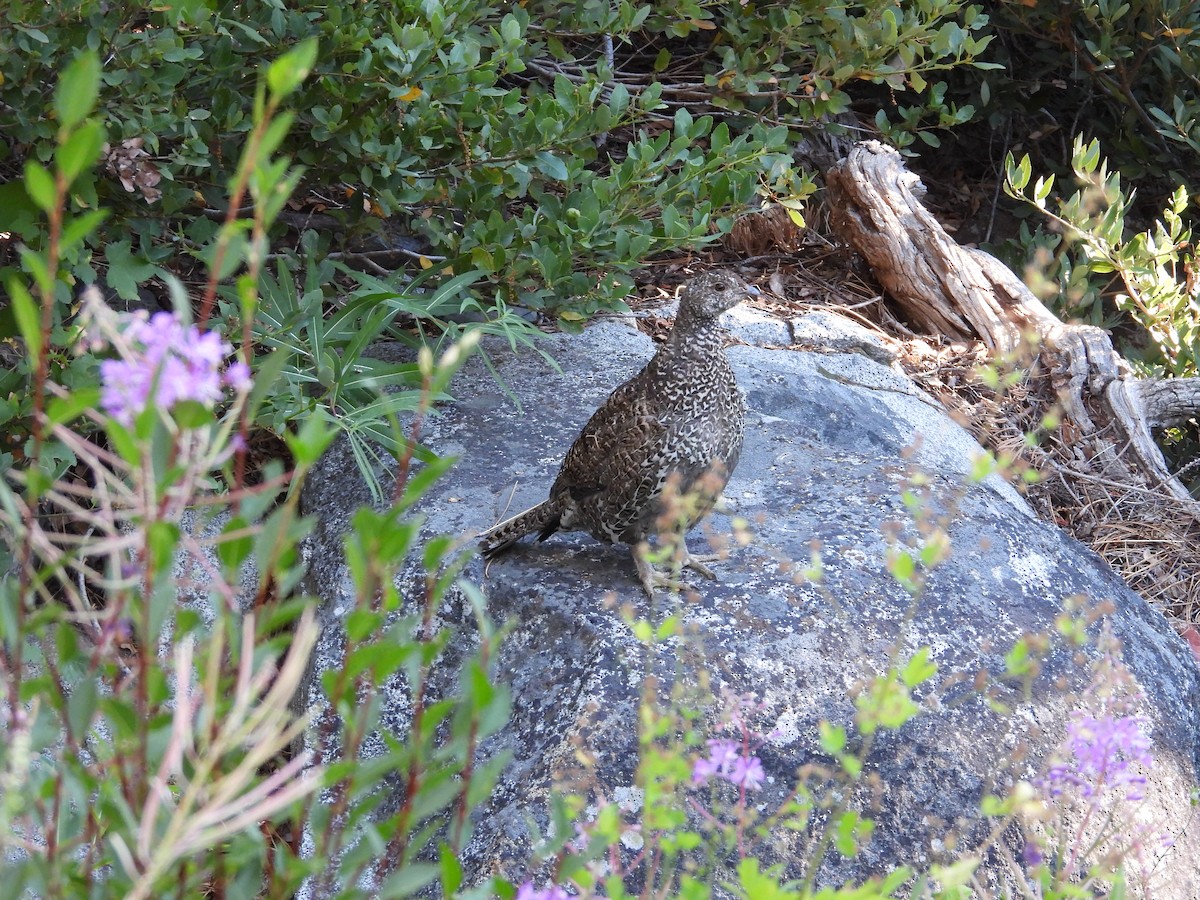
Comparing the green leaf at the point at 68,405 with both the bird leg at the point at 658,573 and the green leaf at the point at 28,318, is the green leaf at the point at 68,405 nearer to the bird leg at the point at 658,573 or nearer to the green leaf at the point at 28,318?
the green leaf at the point at 28,318

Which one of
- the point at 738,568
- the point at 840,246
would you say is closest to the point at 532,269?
the point at 738,568

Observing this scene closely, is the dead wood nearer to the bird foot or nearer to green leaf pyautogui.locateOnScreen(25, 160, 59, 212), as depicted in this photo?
the bird foot

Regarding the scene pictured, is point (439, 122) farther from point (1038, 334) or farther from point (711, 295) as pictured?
point (1038, 334)

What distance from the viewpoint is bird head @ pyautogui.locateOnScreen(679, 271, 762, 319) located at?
12.5 feet

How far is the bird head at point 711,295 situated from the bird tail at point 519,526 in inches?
30.7

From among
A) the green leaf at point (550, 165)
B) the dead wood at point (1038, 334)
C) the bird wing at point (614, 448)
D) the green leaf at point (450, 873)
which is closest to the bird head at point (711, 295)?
the bird wing at point (614, 448)

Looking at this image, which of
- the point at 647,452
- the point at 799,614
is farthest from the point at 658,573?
the point at 799,614

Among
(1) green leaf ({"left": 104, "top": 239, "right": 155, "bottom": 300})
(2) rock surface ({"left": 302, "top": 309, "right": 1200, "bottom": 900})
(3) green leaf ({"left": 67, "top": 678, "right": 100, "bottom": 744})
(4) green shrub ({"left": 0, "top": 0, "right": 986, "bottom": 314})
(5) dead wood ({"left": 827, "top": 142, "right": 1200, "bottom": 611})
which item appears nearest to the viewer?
(3) green leaf ({"left": 67, "top": 678, "right": 100, "bottom": 744})

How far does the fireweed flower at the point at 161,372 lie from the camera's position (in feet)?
3.48

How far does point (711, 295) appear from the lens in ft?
12.6

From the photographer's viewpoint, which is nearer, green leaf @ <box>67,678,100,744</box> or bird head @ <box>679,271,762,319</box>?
green leaf @ <box>67,678,100,744</box>

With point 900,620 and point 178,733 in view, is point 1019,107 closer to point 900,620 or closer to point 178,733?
point 900,620

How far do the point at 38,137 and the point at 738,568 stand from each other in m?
2.29

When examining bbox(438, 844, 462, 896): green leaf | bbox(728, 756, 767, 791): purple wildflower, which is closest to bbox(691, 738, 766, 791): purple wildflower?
bbox(728, 756, 767, 791): purple wildflower
